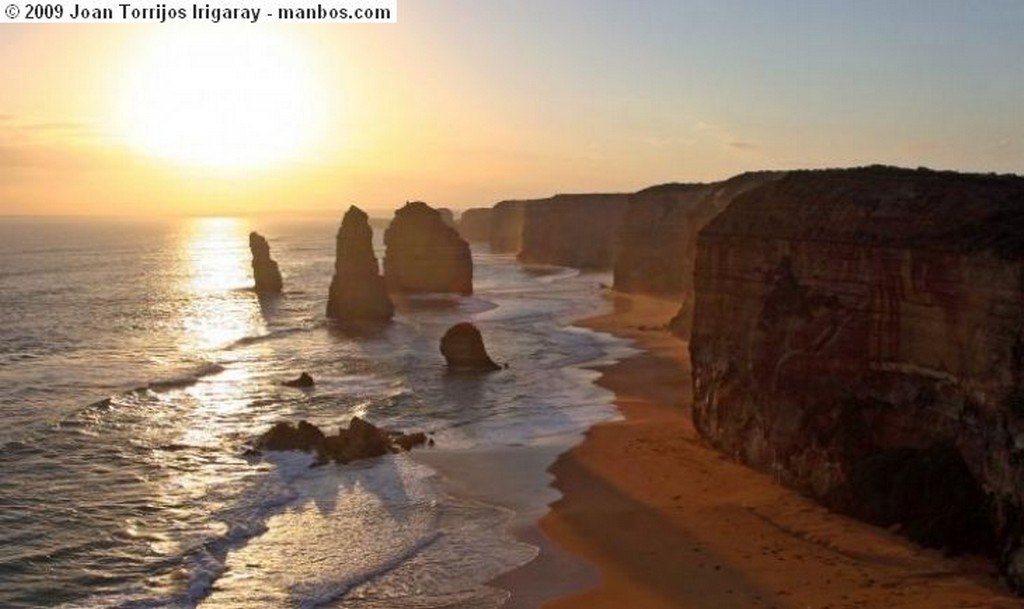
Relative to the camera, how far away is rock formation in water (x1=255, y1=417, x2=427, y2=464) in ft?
108

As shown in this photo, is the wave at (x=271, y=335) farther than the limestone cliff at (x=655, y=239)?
No

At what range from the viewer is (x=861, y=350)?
79.7 feet

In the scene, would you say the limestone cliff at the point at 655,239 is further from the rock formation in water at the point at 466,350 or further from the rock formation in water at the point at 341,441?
the rock formation in water at the point at 341,441

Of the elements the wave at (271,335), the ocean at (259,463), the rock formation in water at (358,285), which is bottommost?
the ocean at (259,463)

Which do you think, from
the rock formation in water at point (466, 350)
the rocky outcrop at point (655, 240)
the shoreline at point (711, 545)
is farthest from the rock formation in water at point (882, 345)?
the rocky outcrop at point (655, 240)

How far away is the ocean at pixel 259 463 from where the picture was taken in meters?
21.8

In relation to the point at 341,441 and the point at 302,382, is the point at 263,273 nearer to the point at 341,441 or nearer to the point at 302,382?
the point at 302,382

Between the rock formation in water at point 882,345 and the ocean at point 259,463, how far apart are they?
813 cm

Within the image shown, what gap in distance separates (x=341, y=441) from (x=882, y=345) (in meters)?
19.3

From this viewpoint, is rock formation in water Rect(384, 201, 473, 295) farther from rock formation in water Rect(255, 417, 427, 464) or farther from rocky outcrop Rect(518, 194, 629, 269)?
rock formation in water Rect(255, 417, 427, 464)

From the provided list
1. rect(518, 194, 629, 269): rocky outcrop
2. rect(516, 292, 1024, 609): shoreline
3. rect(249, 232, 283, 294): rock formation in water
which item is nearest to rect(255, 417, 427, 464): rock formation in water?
rect(516, 292, 1024, 609): shoreline

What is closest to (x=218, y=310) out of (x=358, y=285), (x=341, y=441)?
(x=358, y=285)

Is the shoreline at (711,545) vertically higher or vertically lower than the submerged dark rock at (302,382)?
lower

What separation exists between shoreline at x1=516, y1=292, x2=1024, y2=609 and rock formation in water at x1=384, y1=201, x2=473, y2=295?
64.9m
